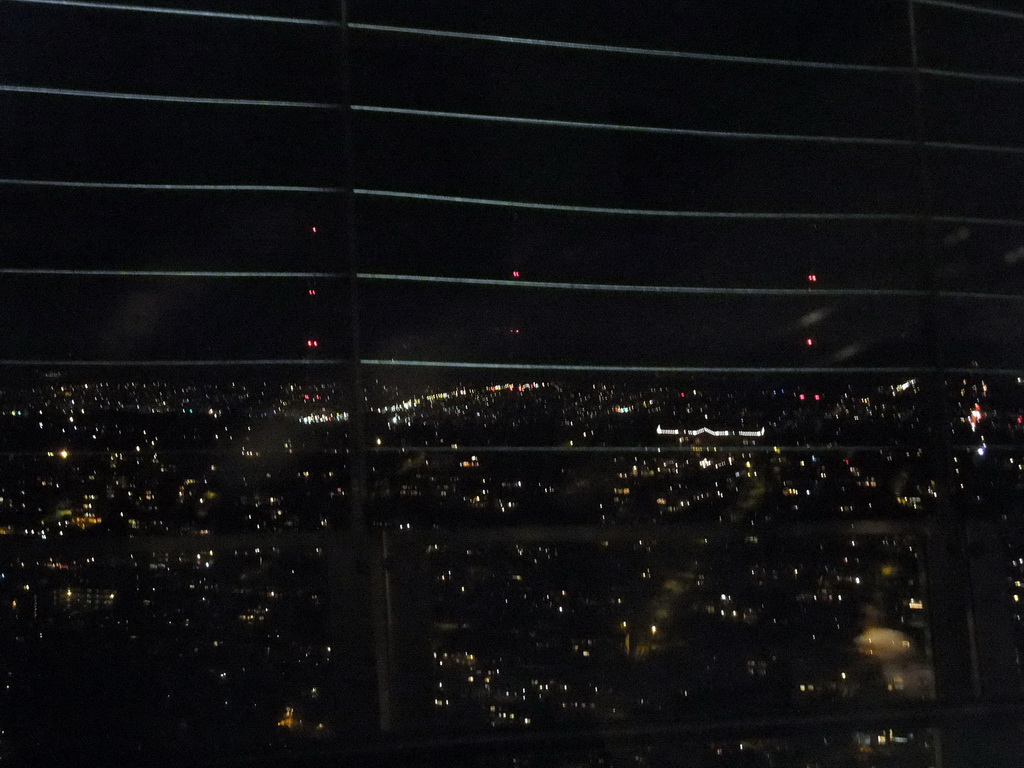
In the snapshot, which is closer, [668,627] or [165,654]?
[165,654]

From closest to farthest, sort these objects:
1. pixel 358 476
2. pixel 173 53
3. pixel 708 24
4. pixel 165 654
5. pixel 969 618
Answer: pixel 165 654 < pixel 358 476 < pixel 173 53 < pixel 969 618 < pixel 708 24

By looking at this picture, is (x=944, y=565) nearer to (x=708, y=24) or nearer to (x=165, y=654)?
(x=708, y=24)

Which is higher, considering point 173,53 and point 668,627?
point 173,53

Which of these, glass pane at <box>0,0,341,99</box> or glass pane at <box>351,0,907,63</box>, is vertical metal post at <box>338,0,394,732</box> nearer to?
glass pane at <box>0,0,341,99</box>

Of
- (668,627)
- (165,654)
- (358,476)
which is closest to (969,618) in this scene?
(668,627)

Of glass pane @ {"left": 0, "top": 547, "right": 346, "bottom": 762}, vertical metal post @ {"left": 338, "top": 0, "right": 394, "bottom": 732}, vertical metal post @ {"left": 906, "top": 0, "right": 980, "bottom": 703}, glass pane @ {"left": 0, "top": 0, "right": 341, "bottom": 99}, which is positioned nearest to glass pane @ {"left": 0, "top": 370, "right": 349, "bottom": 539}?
vertical metal post @ {"left": 338, "top": 0, "right": 394, "bottom": 732}

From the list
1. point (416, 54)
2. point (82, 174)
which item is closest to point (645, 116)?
point (416, 54)

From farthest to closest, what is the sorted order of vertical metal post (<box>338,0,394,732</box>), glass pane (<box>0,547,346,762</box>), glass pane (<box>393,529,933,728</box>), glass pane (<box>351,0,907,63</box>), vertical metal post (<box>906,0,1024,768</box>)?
glass pane (<box>351,0,907,63</box>) < vertical metal post (<box>906,0,1024,768</box>) < glass pane (<box>393,529,933,728</box>) < vertical metal post (<box>338,0,394,732</box>) < glass pane (<box>0,547,346,762</box>)

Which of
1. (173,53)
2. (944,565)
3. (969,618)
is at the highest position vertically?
(173,53)

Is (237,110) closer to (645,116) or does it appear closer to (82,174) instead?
(82,174)

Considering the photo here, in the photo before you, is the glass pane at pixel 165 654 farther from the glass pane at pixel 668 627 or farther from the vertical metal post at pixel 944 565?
the vertical metal post at pixel 944 565

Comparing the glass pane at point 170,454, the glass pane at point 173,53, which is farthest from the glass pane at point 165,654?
the glass pane at point 173,53
